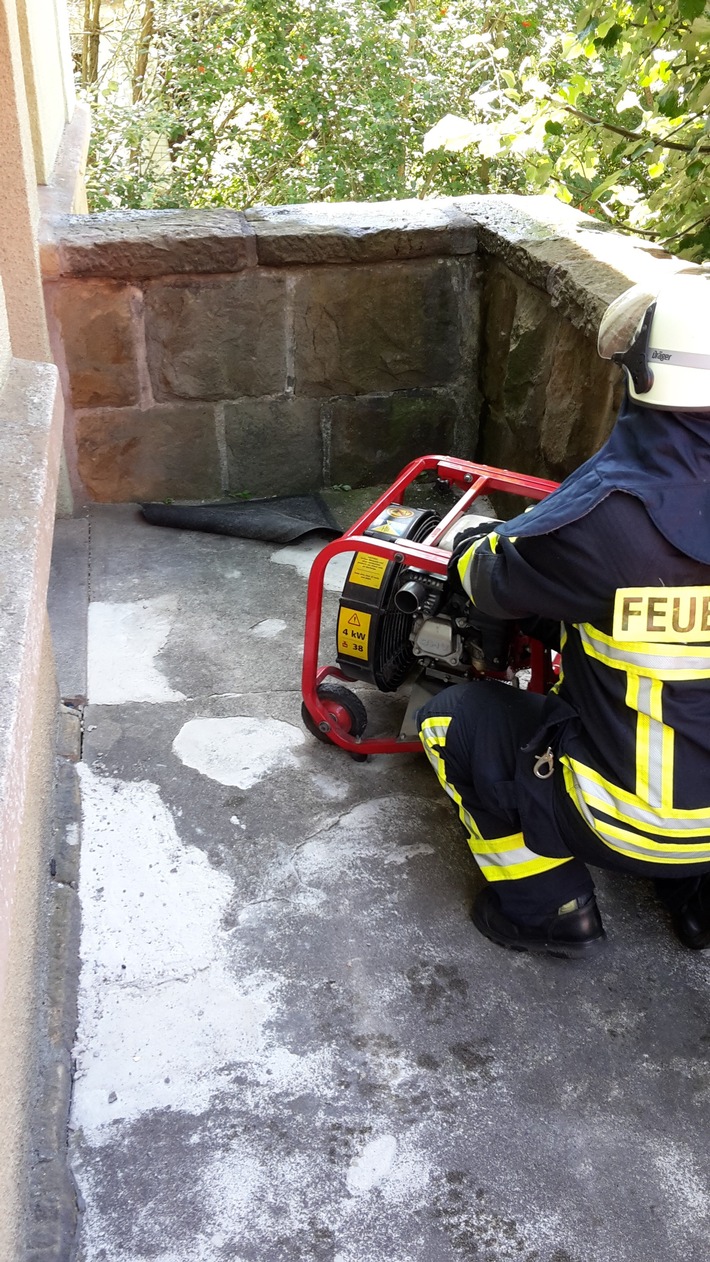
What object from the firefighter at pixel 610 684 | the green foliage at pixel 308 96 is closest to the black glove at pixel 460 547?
the firefighter at pixel 610 684

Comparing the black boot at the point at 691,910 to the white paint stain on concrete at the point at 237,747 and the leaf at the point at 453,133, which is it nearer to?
the white paint stain on concrete at the point at 237,747

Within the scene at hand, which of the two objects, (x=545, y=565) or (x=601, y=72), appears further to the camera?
(x=601, y=72)

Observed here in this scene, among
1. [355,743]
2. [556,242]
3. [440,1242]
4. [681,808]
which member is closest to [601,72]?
[556,242]

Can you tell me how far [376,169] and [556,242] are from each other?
627cm

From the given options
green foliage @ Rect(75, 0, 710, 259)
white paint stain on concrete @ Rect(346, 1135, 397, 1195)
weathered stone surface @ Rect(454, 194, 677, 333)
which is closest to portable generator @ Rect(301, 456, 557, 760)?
weathered stone surface @ Rect(454, 194, 677, 333)

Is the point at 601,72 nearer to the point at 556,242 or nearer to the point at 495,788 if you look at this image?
the point at 556,242

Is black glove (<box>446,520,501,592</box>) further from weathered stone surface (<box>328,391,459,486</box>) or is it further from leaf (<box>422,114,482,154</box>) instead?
leaf (<box>422,114,482,154</box>)

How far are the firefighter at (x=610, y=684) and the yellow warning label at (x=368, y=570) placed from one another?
31cm

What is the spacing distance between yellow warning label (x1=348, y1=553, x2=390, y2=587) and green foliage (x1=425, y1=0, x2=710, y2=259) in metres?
1.84

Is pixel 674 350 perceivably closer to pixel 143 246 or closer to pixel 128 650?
pixel 128 650

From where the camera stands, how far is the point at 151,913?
95.8 inches

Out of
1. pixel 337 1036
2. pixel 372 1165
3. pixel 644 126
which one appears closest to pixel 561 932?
pixel 337 1036


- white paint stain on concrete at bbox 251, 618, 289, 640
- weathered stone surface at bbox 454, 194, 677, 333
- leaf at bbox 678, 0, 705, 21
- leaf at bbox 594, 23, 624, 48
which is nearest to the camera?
leaf at bbox 678, 0, 705, 21

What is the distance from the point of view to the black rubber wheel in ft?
9.78
